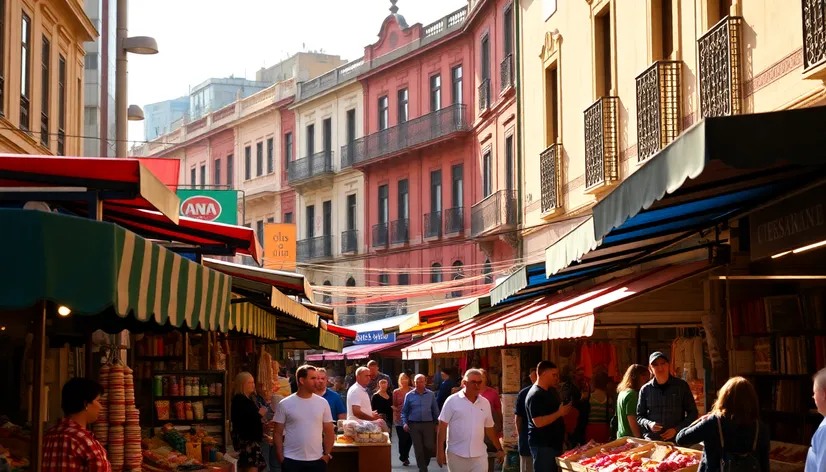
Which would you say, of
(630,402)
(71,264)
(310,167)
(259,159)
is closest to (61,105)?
(630,402)

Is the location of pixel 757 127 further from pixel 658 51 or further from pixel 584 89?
pixel 584 89

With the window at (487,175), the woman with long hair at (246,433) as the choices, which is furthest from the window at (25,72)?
the window at (487,175)

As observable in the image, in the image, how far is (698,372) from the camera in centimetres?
1188

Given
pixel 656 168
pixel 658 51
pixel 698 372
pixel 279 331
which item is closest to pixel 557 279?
pixel 698 372

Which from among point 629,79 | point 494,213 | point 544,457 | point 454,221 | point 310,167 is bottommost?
point 544,457

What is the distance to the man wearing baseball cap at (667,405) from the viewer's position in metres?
11.1

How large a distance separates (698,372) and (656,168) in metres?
6.02

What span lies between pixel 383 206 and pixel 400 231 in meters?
2.49

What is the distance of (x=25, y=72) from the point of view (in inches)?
879

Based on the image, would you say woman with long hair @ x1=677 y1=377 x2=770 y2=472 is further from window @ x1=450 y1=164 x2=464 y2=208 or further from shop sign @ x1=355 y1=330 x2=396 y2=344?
window @ x1=450 y1=164 x2=464 y2=208

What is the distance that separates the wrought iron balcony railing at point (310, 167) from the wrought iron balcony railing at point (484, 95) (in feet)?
44.3

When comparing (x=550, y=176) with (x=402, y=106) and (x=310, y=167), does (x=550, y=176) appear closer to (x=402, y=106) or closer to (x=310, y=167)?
(x=402, y=106)

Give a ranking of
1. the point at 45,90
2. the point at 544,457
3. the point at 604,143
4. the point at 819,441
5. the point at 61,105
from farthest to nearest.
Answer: the point at 61,105 → the point at 45,90 → the point at 604,143 → the point at 544,457 → the point at 819,441

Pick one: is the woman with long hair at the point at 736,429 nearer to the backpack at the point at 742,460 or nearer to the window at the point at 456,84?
the backpack at the point at 742,460
